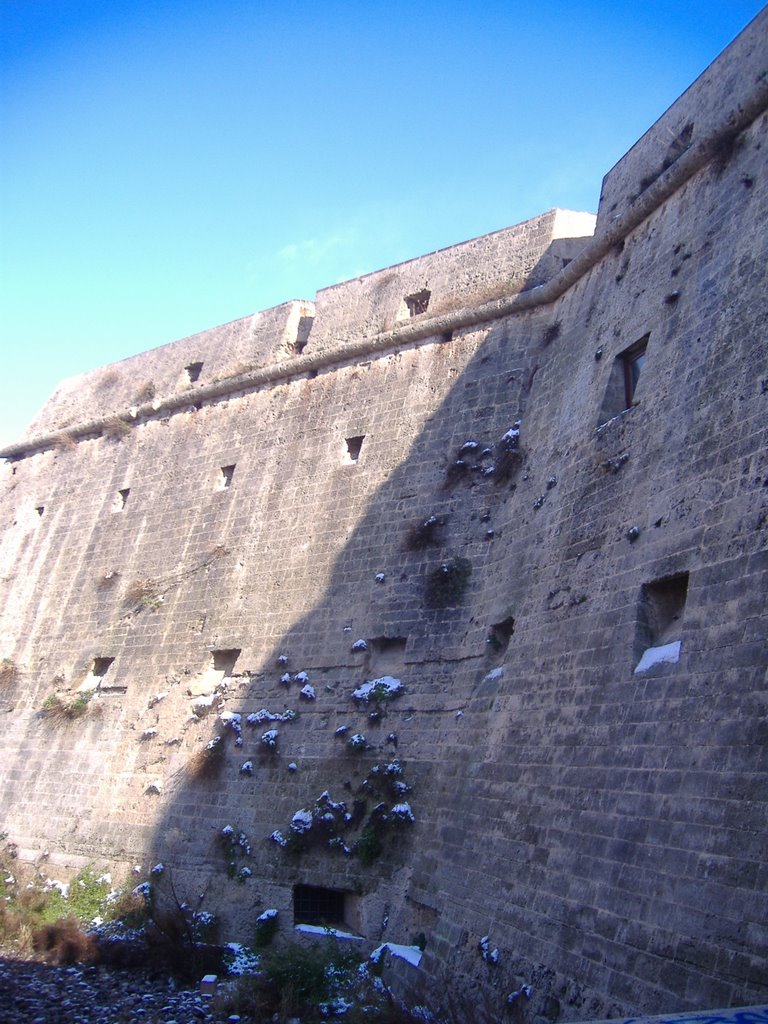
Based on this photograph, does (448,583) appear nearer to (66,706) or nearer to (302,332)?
(302,332)

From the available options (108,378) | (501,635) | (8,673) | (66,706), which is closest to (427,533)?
(501,635)

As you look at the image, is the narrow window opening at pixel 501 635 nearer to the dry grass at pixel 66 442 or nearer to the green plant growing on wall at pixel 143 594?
the green plant growing on wall at pixel 143 594

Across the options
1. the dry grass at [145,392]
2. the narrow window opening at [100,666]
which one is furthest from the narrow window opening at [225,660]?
the dry grass at [145,392]

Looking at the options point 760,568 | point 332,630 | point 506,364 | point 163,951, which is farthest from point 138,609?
point 760,568

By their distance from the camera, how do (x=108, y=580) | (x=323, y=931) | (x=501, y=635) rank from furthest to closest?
(x=108, y=580)
(x=501, y=635)
(x=323, y=931)

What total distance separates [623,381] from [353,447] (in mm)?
4203

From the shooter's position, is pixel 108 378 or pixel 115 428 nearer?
pixel 115 428

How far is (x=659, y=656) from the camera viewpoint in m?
5.80

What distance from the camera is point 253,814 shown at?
9.32 metres

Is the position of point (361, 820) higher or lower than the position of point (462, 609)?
lower

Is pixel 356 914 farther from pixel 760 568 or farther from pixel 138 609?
pixel 138 609

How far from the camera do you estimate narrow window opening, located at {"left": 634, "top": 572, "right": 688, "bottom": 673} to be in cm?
590

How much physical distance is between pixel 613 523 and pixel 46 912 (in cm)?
747

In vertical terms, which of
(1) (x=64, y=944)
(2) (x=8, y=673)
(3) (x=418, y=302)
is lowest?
(1) (x=64, y=944)
